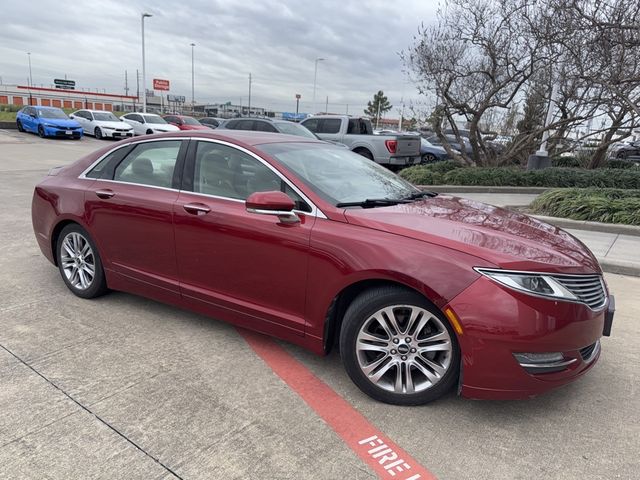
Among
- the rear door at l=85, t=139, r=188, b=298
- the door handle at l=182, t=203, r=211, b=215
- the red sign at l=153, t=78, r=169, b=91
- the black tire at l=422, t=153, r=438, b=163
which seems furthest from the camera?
the red sign at l=153, t=78, r=169, b=91

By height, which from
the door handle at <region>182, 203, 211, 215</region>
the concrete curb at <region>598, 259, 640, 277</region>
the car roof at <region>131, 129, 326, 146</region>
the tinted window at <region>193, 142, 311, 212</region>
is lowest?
the concrete curb at <region>598, 259, 640, 277</region>

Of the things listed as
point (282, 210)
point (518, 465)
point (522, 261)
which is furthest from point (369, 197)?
point (518, 465)

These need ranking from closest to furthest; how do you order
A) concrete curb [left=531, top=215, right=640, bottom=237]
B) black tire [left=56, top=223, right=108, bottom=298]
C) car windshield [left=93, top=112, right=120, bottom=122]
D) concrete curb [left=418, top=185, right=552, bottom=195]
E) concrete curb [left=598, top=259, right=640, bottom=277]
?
black tire [left=56, top=223, right=108, bottom=298]
concrete curb [left=598, top=259, right=640, bottom=277]
concrete curb [left=531, top=215, right=640, bottom=237]
concrete curb [left=418, top=185, right=552, bottom=195]
car windshield [left=93, top=112, right=120, bottom=122]

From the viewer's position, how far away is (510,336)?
2617mm

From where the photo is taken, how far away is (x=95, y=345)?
362 cm

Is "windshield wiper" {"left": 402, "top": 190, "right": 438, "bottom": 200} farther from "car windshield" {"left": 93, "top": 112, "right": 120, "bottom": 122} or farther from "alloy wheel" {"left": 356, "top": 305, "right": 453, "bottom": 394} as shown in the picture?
"car windshield" {"left": 93, "top": 112, "right": 120, "bottom": 122}

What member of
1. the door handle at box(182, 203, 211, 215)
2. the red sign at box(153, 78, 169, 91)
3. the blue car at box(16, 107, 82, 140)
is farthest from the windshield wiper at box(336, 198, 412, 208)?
the red sign at box(153, 78, 169, 91)

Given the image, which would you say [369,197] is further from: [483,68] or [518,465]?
[483,68]

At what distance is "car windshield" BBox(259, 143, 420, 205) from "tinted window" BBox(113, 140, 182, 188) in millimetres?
842

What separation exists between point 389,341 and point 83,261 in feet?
9.81

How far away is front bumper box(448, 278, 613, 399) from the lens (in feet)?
8.59

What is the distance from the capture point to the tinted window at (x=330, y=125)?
15477 mm

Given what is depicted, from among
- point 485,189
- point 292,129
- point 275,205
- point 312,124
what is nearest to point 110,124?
point 312,124

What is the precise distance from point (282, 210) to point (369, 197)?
2.41ft
